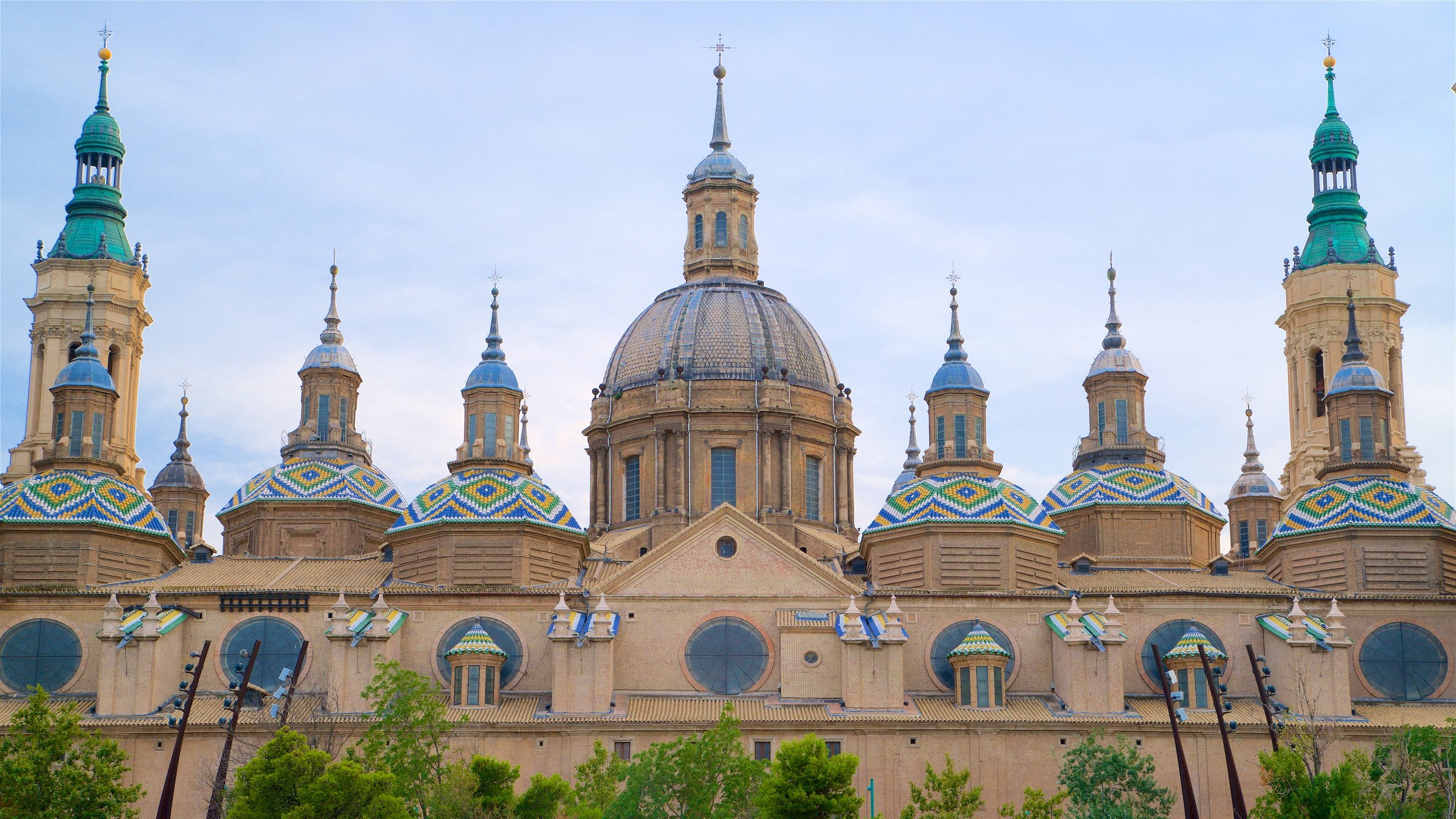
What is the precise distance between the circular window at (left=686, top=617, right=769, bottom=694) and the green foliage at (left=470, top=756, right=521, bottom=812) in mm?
12868

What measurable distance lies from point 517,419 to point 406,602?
8096 mm

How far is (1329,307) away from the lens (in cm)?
7725

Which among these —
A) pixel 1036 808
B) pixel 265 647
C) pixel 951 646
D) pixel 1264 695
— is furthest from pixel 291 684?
pixel 1264 695

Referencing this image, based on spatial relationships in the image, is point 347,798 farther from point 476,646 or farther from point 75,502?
point 75,502

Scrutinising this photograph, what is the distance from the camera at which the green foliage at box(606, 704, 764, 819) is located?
48438mm

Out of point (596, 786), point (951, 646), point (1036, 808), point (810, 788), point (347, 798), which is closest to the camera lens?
point (810, 788)

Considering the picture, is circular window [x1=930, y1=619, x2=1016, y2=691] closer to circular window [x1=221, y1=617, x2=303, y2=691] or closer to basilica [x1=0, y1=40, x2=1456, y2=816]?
basilica [x1=0, y1=40, x2=1456, y2=816]

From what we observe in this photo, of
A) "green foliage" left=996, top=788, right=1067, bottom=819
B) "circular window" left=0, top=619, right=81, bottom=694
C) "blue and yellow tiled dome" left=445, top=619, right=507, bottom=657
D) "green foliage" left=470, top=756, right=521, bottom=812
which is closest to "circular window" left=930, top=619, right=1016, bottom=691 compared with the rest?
"green foliage" left=996, top=788, right=1067, bottom=819

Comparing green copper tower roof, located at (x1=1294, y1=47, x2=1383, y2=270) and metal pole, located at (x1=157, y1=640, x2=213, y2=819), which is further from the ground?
green copper tower roof, located at (x1=1294, y1=47, x2=1383, y2=270)

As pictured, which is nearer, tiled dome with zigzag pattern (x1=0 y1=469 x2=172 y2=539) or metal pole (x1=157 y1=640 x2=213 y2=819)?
metal pole (x1=157 y1=640 x2=213 y2=819)

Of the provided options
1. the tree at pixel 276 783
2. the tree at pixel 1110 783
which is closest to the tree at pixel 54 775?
the tree at pixel 276 783

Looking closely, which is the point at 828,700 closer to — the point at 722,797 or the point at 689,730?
the point at 689,730

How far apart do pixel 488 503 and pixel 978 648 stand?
51.7ft

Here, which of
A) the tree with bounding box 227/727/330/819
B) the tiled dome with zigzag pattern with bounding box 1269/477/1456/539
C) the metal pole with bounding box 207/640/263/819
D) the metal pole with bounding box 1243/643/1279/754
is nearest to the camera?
the tree with bounding box 227/727/330/819
